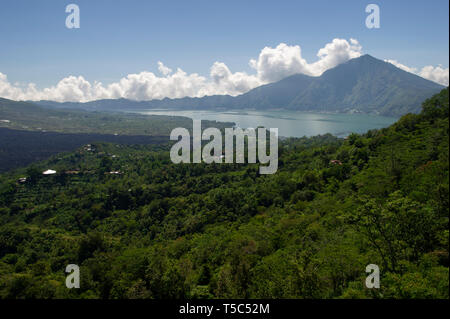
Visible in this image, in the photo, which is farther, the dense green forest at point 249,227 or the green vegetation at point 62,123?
the green vegetation at point 62,123

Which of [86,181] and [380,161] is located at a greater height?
[380,161]

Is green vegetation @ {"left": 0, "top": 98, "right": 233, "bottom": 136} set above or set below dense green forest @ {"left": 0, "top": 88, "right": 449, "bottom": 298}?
above

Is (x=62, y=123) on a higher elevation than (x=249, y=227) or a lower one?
higher

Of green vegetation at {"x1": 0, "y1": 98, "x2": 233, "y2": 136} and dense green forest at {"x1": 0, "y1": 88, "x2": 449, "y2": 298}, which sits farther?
green vegetation at {"x1": 0, "y1": 98, "x2": 233, "y2": 136}

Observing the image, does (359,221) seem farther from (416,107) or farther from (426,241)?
(416,107)

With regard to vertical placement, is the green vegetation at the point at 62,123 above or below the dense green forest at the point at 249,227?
above

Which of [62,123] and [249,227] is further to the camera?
[62,123]

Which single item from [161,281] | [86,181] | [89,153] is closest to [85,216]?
[86,181]

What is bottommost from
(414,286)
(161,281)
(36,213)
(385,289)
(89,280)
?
(36,213)
